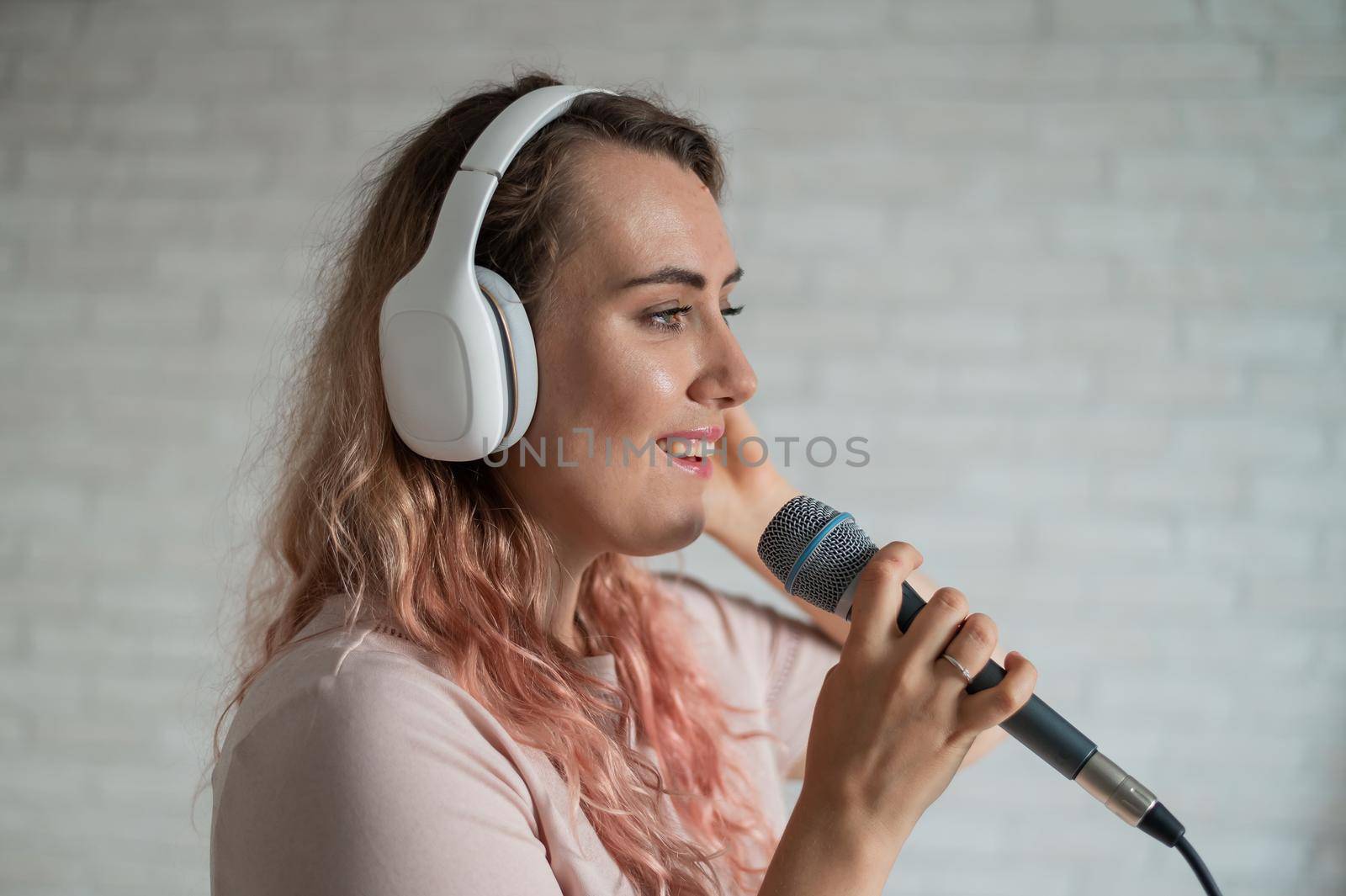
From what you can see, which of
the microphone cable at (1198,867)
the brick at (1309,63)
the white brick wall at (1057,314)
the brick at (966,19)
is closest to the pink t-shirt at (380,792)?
the microphone cable at (1198,867)

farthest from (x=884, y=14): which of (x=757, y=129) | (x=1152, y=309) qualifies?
(x=1152, y=309)

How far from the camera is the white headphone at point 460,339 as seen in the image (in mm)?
967

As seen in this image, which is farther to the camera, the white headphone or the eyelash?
the eyelash

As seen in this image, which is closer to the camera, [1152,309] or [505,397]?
[505,397]

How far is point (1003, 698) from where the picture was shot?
0.81 meters

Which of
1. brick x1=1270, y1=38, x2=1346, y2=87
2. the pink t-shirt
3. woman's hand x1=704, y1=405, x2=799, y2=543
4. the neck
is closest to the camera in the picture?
the pink t-shirt

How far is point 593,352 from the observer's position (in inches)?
41.9

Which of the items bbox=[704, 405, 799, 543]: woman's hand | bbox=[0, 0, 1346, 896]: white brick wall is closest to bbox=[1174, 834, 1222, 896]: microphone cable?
bbox=[704, 405, 799, 543]: woman's hand

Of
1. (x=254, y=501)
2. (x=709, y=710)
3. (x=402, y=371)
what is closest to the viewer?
(x=402, y=371)

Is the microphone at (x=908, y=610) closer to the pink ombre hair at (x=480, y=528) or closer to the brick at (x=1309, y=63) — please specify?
the pink ombre hair at (x=480, y=528)

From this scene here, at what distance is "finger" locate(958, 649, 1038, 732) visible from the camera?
0.81 m

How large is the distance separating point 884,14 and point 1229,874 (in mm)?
2023

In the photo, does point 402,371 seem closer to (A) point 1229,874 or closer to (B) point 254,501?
(B) point 254,501

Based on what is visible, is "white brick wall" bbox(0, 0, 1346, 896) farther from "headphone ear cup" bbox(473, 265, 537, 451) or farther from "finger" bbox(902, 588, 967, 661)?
"finger" bbox(902, 588, 967, 661)
